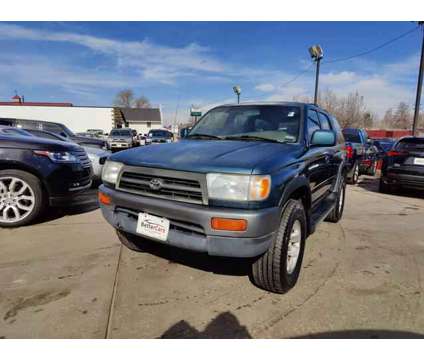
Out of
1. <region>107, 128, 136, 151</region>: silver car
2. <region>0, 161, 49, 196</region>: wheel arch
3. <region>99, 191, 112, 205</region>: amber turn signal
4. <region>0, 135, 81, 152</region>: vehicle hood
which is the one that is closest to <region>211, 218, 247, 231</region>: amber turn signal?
<region>99, 191, 112, 205</region>: amber turn signal

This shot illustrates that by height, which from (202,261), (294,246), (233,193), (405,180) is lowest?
(202,261)

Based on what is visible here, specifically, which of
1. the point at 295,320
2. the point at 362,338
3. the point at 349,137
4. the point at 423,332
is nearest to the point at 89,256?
the point at 295,320

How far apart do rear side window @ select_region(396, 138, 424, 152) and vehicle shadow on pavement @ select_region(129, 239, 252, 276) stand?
5.83 m

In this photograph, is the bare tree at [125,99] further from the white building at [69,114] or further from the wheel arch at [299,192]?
the wheel arch at [299,192]

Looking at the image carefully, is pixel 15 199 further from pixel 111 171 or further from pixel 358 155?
pixel 358 155

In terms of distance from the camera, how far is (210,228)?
6.74 feet

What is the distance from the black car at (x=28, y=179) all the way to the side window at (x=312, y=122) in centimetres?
343

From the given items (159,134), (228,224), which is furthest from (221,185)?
(159,134)

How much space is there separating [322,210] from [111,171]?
2502 millimetres

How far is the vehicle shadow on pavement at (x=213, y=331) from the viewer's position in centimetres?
198

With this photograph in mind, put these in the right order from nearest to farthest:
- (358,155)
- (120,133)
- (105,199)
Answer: (105,199) < (358,155) < (120,133)

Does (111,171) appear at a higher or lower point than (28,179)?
higher

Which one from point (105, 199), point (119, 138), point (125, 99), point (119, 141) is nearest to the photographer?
point (105, 199)

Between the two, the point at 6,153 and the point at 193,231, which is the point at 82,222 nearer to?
the point at 6,153
